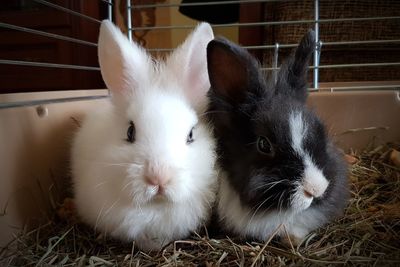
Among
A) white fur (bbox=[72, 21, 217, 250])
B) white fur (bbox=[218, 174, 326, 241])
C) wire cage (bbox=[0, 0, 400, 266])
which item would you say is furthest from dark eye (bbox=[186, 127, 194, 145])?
wire cage (bbox=[0, 0, 400, 266])

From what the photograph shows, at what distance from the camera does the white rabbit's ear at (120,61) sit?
1.13 metres

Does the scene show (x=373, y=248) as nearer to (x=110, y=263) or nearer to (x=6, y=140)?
(x=110, y=263)

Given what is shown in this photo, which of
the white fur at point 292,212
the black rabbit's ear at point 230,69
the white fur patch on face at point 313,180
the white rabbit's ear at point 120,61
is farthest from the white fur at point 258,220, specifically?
the white rabbit's ear at point 120,61

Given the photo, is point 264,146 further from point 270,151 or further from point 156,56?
point 156,56

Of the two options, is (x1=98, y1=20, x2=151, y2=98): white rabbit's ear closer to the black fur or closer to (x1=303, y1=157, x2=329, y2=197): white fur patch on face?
the black fur

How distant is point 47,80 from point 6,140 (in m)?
2.41

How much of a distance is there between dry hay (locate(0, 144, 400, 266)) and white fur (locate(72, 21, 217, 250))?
0.21ft

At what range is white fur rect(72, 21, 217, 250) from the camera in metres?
0.95

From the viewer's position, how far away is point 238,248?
102 cm

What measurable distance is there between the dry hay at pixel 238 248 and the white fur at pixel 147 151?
0.21 feet

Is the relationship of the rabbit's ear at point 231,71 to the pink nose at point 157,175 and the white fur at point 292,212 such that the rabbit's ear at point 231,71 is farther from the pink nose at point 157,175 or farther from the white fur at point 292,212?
the pink nose at point 157,175

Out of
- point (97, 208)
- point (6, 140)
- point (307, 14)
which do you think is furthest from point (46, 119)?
point (307, 14)

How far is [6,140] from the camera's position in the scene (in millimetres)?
1199

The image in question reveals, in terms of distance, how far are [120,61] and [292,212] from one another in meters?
0.62
